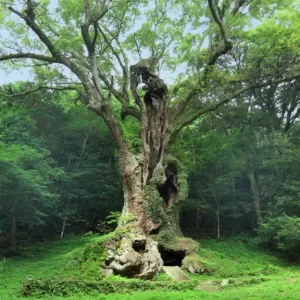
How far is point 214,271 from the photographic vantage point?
10672 mm

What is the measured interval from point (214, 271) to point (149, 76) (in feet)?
24.6

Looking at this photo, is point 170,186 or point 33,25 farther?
point 170,186

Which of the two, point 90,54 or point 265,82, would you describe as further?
point 265,82

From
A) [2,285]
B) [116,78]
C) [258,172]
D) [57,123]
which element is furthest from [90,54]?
[258,172]

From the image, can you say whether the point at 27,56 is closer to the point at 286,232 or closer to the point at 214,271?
the point at 214,271

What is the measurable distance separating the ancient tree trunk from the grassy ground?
704mm

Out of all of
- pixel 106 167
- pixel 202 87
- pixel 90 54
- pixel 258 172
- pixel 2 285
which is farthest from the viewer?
pixel 258 172

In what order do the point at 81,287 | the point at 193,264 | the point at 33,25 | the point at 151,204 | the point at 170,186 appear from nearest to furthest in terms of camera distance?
the point at 81,287
the point at 193,264
the point at 151,204
the point at 33,25
the point at 170,186

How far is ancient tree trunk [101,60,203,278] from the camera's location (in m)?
9.74

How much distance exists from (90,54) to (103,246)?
22.9ft

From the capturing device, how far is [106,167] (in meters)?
18.2

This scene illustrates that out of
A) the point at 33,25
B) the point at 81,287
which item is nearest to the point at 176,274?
the point at 81,287

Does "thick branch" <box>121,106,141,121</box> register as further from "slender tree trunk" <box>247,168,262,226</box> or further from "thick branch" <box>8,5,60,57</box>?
"slender tree trunk" <box>247,168,262,226</box>

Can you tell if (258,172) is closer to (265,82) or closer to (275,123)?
(275,123)
